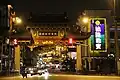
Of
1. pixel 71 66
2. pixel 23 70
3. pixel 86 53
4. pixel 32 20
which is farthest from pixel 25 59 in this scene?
pixel 23 70

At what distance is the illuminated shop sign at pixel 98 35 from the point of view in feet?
268

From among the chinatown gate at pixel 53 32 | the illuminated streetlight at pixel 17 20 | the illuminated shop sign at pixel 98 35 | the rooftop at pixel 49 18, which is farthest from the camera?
the illuminated shop sign at pixel 98 35

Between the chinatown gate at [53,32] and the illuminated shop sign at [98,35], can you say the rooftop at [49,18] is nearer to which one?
the chinatown gate at [53,32]

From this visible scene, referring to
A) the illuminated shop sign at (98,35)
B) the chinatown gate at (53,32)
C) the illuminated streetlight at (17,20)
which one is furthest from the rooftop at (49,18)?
the illuminated shop sign at (98,35)

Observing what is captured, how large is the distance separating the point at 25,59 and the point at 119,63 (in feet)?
167

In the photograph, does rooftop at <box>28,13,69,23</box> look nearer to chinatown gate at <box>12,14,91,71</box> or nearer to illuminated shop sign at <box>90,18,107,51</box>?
chinatown gate at <box>12,14,91,71</box>

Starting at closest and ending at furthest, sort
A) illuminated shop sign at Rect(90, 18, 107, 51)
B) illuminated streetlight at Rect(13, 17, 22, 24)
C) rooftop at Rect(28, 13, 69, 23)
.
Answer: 1. rooftop at Rect(28, 13, 69, 23)
2. illuminated streetlight at Rect(13, 17, 22, 24)
3. illuminated shop sign at Rect(90, 18, 107, 51)

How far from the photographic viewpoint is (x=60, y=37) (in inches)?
2714

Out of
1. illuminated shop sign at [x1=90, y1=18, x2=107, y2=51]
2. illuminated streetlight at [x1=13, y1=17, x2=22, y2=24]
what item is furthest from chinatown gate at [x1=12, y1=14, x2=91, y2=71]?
illuminated shop sign at [x1=90, y1=18, x2=107, y2=51]

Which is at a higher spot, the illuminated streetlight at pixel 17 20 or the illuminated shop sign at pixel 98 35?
the illuminated streetlight at pixel 17 20

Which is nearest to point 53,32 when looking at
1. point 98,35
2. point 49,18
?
point 49,18

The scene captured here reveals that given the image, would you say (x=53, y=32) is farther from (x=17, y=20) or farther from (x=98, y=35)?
(x=17, y=20)

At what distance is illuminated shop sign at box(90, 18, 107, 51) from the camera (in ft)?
268

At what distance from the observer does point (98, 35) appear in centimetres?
8162
